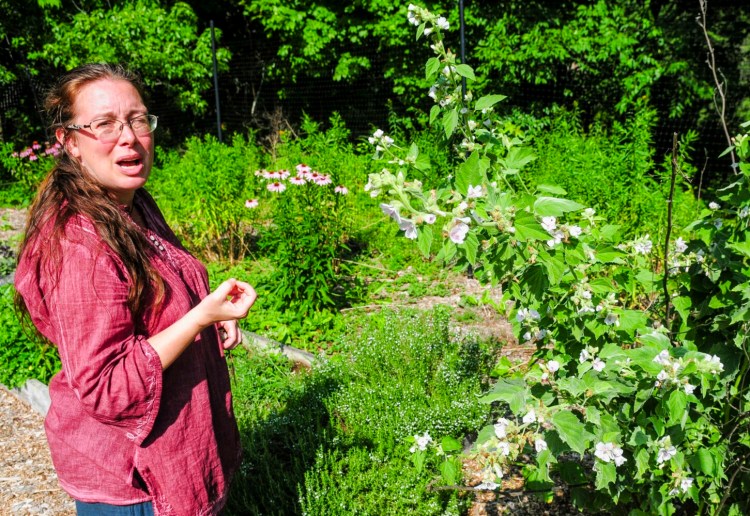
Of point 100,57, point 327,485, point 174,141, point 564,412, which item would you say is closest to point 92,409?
point 564,412

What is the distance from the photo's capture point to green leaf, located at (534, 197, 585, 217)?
1.45 metres

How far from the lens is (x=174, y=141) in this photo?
1283cm

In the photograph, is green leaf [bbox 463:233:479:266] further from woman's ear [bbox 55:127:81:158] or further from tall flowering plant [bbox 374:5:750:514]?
woman's ear [bbox 55:127:81:158]

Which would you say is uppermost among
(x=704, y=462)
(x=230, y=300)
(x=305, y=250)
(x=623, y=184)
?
(x=230, y=300)

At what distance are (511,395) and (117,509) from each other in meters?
0.99

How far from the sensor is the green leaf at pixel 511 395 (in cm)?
151

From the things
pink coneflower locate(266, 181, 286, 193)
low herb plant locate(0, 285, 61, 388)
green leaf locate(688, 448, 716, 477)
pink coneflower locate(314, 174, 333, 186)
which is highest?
pink coneflower locate(314, 174, 333, 186)

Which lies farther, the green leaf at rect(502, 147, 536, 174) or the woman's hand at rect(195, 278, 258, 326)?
the green leaf at rect(502, 147, 536, 174)

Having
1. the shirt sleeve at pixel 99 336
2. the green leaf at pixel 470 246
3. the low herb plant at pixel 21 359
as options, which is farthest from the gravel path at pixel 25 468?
the green leaf at pixel 470 246

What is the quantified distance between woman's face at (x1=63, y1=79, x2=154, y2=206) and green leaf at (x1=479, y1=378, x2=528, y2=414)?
3.22 feet

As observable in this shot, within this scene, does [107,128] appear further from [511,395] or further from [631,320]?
[631,320]

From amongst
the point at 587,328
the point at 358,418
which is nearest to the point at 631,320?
the point at 587,328

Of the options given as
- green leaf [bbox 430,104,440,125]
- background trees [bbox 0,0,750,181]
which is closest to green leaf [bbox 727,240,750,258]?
green leaf [bbox 430,104,440,125]

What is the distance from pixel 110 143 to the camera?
153 cm
